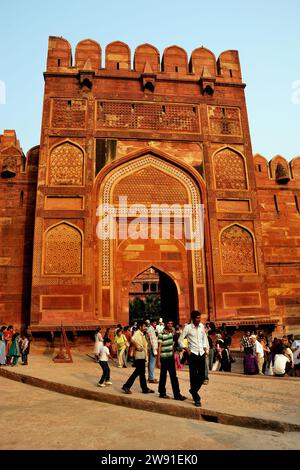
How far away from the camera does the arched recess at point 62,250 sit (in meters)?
10.2

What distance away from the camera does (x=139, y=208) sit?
11.1 metres

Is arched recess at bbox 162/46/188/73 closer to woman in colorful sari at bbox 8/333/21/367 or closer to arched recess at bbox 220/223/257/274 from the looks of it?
arched recess at bbox 220/223/257/274

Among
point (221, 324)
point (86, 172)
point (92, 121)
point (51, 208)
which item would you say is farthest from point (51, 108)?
point (221, 324)

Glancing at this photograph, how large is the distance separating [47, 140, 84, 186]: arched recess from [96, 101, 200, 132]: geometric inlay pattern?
3.66ft

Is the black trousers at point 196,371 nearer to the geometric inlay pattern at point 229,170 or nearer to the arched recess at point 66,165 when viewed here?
the arched recess at point 66,165

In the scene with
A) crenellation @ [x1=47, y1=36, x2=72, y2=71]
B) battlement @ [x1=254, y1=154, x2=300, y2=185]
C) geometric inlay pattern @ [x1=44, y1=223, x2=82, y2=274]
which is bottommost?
geometric inlay pattern @ [x1=44, y1=223, x2=82, y2=274]

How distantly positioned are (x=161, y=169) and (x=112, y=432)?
30.0 ft

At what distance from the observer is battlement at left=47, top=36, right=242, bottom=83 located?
1226 centimetres

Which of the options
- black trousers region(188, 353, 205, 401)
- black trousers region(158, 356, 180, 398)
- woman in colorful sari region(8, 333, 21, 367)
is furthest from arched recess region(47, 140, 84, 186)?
black trousers region(188, 353, 205, 401)

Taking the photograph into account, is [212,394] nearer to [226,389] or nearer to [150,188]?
[226,389]

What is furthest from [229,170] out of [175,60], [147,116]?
[175,60]

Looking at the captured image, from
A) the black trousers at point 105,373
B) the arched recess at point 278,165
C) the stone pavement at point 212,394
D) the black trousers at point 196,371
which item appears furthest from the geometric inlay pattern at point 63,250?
the arched recess at point 278,165

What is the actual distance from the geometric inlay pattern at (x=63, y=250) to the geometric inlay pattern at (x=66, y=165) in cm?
136
